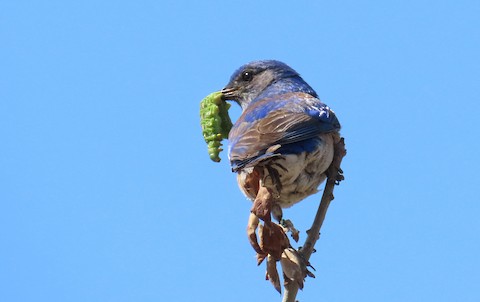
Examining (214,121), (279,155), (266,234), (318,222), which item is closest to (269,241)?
(266,234)

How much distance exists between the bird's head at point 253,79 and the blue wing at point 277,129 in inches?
38.1

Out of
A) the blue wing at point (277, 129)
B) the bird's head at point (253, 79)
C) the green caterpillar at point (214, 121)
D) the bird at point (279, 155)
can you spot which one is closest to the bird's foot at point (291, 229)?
the bird at point (279, 155)

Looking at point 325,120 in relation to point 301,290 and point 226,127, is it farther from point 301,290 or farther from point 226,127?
point 301,290

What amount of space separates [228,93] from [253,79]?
0.82 feet

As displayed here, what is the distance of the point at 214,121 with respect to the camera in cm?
624

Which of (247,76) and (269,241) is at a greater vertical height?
(247,76)

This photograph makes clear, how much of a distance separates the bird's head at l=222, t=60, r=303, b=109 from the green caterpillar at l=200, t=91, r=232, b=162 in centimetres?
18

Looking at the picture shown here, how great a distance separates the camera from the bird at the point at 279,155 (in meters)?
4.55

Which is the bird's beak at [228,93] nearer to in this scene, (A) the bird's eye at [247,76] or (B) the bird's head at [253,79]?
(B) the bird's head at [253,79]

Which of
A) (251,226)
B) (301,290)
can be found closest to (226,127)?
(251,226)

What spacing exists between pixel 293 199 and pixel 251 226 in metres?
0.89

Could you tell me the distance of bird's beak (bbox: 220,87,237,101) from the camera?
22.5 ft

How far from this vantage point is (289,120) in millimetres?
5344

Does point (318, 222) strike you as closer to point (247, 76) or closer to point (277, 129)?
point (277, 129)
